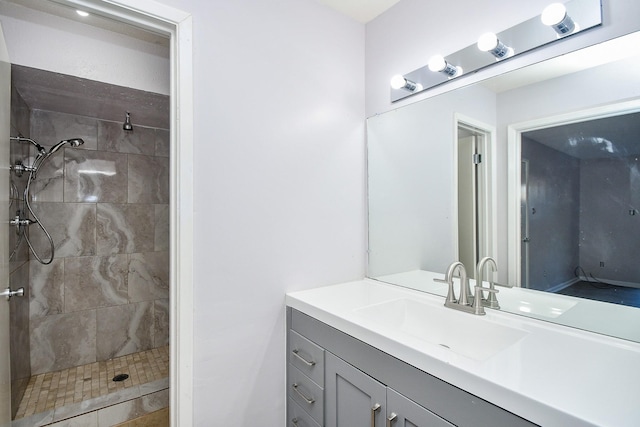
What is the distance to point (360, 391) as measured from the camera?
3.62 ft

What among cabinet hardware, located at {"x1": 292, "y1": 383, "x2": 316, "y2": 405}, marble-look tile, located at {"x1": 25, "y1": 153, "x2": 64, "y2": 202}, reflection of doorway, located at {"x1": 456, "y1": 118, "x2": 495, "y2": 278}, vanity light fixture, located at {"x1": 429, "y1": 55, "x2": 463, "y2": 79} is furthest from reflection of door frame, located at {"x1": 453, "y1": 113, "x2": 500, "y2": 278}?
marble-look tile, located at {"x1": 25, "y1": 153, "x2": 64, "y2": 202}

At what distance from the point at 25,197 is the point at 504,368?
117 inches

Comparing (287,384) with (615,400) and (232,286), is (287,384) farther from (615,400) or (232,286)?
(615,400)

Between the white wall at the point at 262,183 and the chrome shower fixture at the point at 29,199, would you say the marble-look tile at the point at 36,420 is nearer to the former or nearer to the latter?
the chrome shower fixture at the point at 29,199

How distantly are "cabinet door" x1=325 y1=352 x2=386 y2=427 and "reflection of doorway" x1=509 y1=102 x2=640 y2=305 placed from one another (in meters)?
0.73

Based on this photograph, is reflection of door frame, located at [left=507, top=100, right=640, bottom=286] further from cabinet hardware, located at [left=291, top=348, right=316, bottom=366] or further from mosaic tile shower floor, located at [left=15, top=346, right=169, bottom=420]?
mosaic tile shower floor, located at [left=15, top=346, right=169, bottom=420]

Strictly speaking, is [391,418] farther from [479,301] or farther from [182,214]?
[182,214]

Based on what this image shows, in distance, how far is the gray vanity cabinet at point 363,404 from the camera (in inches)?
35.8

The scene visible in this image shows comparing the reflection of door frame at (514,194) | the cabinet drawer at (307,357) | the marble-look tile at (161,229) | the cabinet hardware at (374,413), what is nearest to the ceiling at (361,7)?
the reflection of door frame at (514,194)

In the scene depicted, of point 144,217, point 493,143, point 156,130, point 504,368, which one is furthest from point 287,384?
point 156,130

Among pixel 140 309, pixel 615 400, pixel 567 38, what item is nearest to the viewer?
pixel 615 400

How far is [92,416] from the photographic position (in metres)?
1.76

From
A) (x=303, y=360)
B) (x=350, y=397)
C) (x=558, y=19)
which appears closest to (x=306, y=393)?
(x=303, y=360)

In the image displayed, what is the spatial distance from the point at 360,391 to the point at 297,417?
0.54 metres
